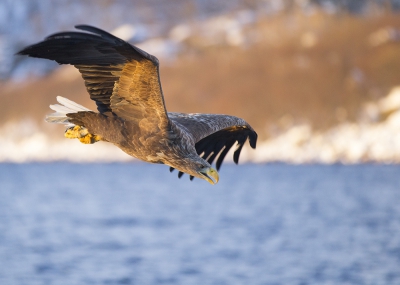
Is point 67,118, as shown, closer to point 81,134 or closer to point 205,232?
point 81,134

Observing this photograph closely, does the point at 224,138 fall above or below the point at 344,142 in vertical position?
below

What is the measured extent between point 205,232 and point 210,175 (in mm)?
32287

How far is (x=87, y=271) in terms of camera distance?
24922mm

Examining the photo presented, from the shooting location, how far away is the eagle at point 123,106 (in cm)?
617

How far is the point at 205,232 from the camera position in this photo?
3819 cm

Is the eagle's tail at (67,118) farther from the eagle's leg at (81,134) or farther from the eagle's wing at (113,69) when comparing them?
the eagle's wing at (113,69)

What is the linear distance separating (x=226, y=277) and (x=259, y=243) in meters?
9.82

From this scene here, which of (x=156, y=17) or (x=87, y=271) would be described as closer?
(x=87, y=271)

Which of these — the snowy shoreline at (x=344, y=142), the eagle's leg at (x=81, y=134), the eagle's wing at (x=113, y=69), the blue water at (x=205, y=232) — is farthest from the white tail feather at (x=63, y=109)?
the snowy shoreline at (x=344, y=142)

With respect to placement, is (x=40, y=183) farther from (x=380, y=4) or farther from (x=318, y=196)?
(x=380, y=4)

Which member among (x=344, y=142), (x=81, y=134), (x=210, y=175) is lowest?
(x=210, y=175)

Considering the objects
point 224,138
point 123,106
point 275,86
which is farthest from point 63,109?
point 275,86

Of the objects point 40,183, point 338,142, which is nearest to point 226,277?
point 40,183

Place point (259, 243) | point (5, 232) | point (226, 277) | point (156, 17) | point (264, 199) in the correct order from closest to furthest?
point (226, 277)
point (259, 243)
point (5, 232)
point (264, 199)
point (156, 17)
